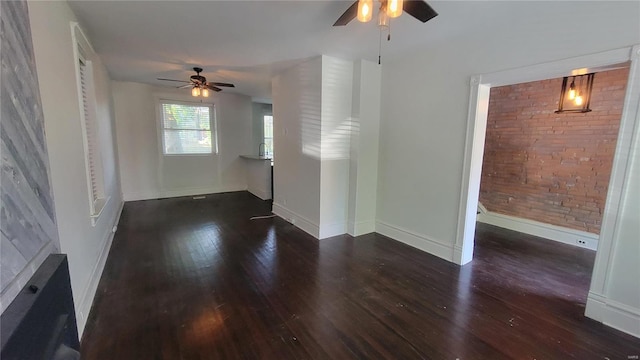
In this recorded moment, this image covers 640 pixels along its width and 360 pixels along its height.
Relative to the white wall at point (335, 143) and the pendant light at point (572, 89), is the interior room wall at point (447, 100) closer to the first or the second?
the white wall at point (335, 143)

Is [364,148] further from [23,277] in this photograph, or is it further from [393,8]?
[23,277]

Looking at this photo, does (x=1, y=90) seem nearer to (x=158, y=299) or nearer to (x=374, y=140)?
(x=158, y=299)

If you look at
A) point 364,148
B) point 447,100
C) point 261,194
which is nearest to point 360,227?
point 364,148

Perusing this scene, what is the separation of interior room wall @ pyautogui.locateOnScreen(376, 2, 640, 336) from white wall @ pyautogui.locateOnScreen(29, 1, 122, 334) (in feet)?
9.81

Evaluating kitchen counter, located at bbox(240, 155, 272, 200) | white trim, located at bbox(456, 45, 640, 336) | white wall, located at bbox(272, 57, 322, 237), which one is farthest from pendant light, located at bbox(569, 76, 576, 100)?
kitchen counter, located at bbox(240, 155, 272, 200)

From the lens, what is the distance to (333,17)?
236cm

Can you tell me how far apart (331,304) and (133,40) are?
347 centimetres

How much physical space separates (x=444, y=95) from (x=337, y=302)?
2.47m

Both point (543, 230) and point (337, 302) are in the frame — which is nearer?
point (337, 302)

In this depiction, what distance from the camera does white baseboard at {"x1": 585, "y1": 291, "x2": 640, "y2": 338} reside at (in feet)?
6.23

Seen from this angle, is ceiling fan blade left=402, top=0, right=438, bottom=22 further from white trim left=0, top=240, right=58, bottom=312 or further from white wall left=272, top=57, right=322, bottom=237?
white trim left=0, top=240, right=58, bottom=312

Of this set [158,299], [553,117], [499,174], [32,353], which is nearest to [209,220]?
[158,299]

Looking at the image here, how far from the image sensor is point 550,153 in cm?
379

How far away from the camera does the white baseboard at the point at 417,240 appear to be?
310 centimetres
